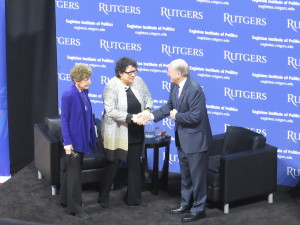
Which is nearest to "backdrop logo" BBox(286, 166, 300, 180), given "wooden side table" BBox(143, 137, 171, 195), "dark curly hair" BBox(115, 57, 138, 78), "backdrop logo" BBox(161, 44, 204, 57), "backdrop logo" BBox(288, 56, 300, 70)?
"backdrop logo" BBox(288, 56, 300, 70)

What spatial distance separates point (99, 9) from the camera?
7.59 meters

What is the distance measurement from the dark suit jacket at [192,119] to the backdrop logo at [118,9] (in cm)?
141

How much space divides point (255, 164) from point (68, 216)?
186cm

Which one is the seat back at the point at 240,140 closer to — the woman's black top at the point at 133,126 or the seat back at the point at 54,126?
the woman's black top at the point at 133,126

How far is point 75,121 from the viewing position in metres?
6.17

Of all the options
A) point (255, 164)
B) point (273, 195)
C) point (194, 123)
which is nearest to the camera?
point (194, 123)

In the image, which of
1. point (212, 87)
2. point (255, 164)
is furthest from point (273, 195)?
point (212, 87)

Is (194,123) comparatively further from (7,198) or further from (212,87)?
(7,198)

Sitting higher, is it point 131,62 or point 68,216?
point 131,62

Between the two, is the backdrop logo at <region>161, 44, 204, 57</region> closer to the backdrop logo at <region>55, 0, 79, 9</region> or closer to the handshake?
the backdrop logo at <region>55, 0, 79, 9</region>

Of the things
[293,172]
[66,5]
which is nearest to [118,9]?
[66,5]

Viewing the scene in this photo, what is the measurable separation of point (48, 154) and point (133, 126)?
1.03 meters

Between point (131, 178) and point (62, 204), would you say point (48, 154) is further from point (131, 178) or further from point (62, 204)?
point (131, 178)

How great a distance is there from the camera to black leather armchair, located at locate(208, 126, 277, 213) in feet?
21.5
